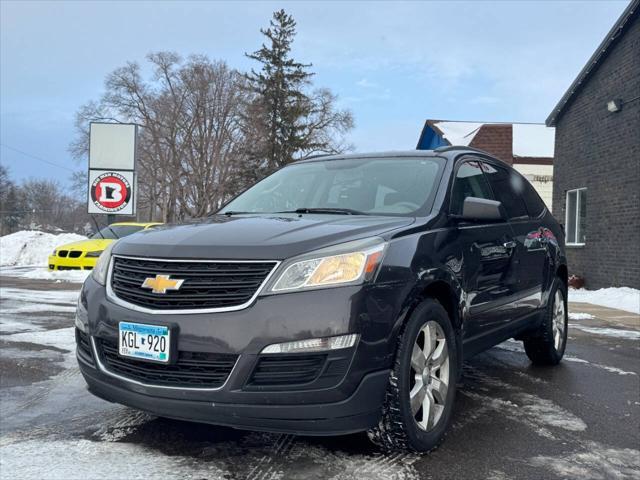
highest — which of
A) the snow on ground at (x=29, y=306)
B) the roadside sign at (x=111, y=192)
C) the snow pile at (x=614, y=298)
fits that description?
the roadside sign at (x=111, y=192)

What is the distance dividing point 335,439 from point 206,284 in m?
1.19

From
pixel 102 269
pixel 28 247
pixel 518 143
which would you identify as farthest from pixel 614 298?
pixel 28 247

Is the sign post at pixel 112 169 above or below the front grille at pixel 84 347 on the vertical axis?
above

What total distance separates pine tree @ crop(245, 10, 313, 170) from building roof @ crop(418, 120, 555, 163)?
18.7 metres

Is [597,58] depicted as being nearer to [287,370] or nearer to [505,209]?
[505,209]

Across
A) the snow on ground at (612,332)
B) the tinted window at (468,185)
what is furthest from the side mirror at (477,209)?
the snow on ground at (612,332)

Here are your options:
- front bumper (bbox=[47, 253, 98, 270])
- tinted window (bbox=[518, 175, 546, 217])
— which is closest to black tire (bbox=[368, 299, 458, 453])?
tinted window (bbox=[518, 175, 546, 217])

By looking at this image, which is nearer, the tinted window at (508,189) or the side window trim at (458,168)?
the side window trim at (458,168)

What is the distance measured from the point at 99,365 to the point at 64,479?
56 cm

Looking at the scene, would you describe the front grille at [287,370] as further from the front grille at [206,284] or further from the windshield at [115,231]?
the windshield at [115,231]

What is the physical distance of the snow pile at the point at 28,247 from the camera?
23.1 meters

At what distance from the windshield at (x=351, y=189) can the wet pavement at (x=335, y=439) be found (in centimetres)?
140

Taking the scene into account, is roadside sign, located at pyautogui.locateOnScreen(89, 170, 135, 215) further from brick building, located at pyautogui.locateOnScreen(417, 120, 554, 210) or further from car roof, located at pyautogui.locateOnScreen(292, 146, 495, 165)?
brick building, located at pyautogui.locateOnScreen(417, 120, 554, 210)

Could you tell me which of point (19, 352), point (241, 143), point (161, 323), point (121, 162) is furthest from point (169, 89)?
→ point (161, 323)
